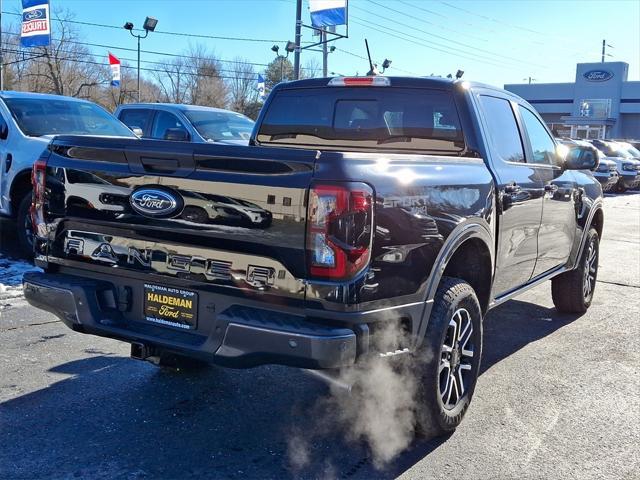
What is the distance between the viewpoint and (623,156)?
24641 millimetres

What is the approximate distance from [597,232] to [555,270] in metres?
1.29

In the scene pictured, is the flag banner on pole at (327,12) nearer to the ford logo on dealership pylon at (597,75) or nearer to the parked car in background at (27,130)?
the parked car in background at (27,130)

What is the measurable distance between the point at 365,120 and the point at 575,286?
2929 mm

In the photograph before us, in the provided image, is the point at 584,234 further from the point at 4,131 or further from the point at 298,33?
the point at 298,33

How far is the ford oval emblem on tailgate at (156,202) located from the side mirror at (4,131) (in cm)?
532

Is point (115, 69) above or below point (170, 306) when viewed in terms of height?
above

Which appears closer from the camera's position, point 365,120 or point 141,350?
point 141,350

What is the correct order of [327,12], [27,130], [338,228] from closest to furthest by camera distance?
[338,228], [27,130], [327,12]

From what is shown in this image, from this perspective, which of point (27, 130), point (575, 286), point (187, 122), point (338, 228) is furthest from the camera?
point (187, 122)

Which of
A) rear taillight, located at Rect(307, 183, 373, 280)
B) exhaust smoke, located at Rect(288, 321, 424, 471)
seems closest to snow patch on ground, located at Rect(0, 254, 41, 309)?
exhaust smoke, located at Rect(288, 321, 424, 471)

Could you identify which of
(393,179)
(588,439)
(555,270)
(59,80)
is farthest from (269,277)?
(59,80)

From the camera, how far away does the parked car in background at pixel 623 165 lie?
23.3m

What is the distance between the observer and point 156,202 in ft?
10.6

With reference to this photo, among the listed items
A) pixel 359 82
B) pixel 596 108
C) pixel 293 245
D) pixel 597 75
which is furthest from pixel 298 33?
pixel 597 75
